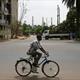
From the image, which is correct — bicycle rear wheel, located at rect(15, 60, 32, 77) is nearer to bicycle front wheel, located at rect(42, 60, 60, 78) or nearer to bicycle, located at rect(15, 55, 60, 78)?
bicycle, located at rect(15, 55, 60, 78)

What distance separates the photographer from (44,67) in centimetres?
1248

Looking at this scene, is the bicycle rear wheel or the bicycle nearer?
the bicycle

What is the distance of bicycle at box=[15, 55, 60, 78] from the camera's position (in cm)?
1243

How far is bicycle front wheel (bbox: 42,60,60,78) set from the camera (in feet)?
40.7

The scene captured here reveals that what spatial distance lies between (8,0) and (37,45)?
87.9 m

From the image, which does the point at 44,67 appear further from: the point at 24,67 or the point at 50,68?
the point at 24,67

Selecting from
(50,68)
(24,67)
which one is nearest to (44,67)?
(50,68)

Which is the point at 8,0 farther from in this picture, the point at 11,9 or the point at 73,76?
the point at 73,76

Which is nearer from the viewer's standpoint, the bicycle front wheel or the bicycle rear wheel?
the bicycle front wheel

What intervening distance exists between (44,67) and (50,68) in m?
0.24

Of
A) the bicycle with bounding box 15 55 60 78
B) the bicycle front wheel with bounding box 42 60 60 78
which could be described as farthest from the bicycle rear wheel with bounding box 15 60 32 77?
the bicycle front wheel with bounding box 42 60 60 78

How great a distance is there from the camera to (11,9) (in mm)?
101562

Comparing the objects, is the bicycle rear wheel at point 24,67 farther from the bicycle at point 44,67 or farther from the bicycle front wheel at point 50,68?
the bicycle front wheel at point 50,68

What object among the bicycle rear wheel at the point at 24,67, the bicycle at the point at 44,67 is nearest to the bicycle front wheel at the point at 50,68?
the bicycle at the point at 44,67
